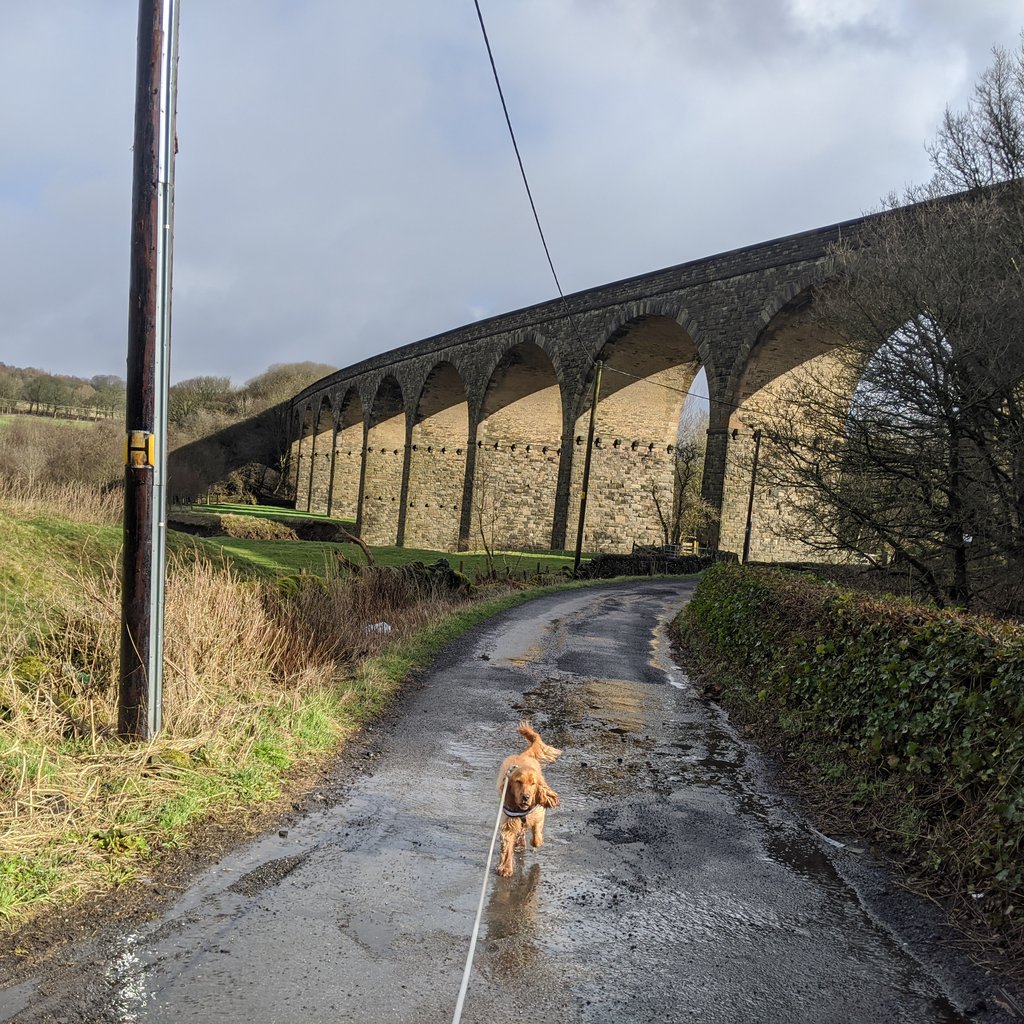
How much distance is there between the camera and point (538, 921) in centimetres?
363

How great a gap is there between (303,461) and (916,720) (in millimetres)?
61863

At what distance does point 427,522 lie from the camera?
39000 mm

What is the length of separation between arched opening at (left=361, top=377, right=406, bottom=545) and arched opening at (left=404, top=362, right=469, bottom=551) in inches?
138

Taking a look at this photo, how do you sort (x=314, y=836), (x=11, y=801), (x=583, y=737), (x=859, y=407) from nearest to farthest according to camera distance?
(x=11, y=801), (x=314, y=836), (x=583, y=737), (x=859, y=407)

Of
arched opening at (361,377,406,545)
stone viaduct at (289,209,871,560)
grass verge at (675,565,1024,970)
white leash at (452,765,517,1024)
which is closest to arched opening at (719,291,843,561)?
stone viaduct at (289,209,871,560)

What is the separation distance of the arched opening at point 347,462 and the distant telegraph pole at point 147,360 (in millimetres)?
47859

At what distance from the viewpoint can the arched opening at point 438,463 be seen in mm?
38891

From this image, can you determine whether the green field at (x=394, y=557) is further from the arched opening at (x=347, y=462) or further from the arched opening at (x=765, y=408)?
the arched opening at (x=347, y=462)

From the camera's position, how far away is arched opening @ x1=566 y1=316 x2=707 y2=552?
29281mm

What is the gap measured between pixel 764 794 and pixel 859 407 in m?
7.62

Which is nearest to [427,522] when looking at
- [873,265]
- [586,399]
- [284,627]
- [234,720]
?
[586,399]

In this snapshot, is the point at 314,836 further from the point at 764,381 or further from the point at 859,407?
the point at 764,381

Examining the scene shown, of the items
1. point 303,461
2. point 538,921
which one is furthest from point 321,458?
point 538,921

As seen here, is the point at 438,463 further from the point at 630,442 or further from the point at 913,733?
the point at 913,733
